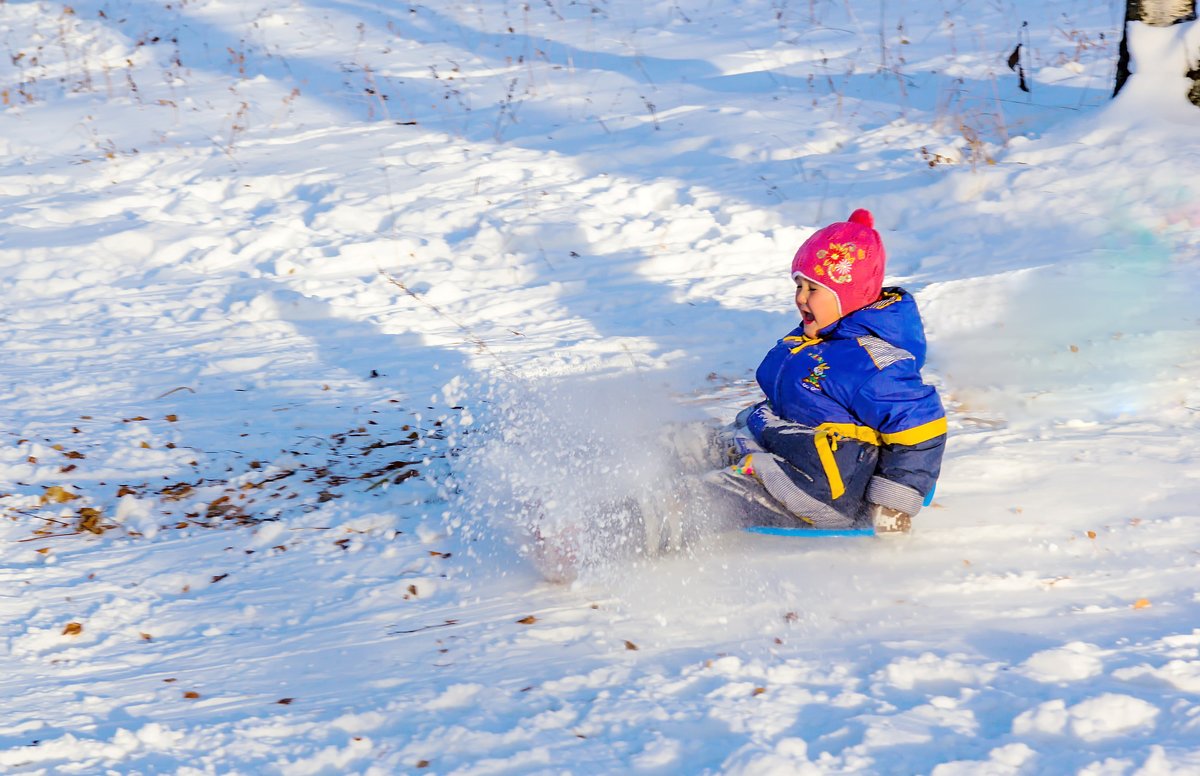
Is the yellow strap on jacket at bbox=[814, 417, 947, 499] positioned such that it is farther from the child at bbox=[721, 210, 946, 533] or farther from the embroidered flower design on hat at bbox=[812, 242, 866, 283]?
the embroidered flower design on hat at bbox=[812, 242, 866, 283]

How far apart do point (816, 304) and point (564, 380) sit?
6.64ft

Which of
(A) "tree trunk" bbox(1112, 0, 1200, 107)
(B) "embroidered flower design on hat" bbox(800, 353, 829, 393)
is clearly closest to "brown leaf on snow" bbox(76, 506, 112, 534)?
(B) "embroidered flower design on hat" bbox(800, 353, 829, 393)

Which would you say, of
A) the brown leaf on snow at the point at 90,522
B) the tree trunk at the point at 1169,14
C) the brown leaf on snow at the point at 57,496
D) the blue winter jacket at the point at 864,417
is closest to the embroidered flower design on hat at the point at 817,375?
the blue winter jacket at the point at 864,417

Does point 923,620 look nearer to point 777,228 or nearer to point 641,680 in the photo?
point 641,680

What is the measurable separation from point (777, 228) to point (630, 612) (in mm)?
4501

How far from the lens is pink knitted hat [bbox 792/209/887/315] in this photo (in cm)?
382

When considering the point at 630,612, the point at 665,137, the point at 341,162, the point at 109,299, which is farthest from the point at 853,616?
the point at 341,162

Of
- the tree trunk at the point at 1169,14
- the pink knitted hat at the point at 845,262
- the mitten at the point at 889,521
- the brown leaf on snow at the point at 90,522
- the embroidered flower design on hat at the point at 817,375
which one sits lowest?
the brown leaf on snow at the point at 90,522

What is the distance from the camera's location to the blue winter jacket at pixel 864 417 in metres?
3.69

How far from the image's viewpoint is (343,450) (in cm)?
501

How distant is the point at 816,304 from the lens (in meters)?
3.88

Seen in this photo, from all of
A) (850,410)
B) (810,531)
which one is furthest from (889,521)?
(850,410)

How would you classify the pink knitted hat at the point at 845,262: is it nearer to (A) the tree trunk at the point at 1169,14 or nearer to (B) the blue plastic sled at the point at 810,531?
(B) the blue plastic sled at the point at 810,531

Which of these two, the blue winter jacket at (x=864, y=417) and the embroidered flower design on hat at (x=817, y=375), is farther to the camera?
the embroidered flower design on hat at (x=817, y=375)
